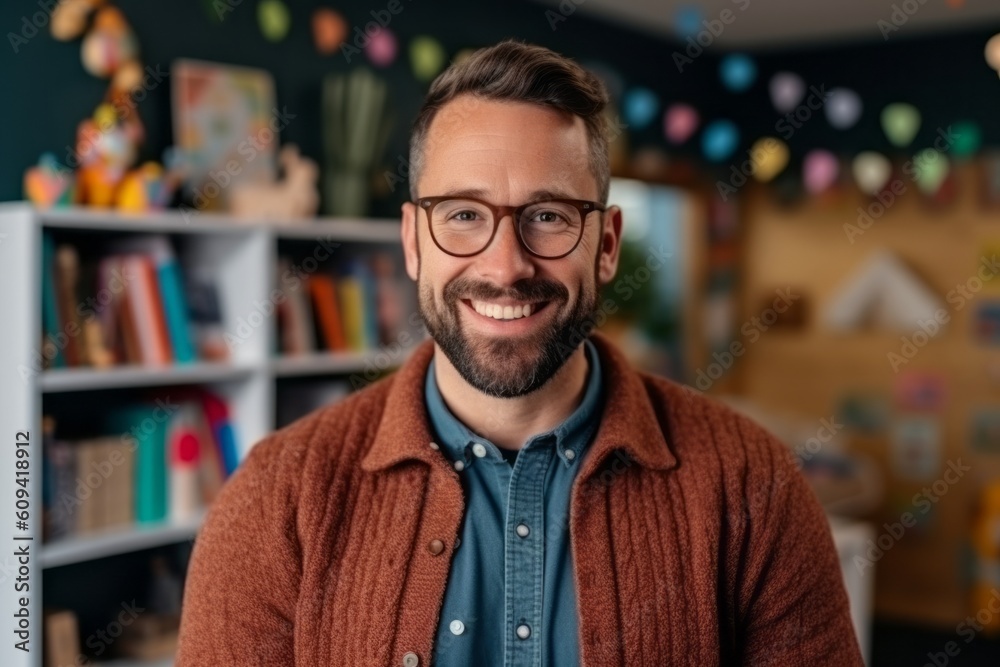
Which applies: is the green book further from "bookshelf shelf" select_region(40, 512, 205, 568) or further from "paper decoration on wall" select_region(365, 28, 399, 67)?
→ "paper decoration on wall" select_region(365, 28, 399, 67)

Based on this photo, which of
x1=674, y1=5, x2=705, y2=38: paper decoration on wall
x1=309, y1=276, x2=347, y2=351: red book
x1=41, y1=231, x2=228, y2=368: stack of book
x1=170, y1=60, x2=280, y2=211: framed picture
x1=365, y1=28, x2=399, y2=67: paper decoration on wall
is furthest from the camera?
x1=674, y1=5, x2=705, y2=38: paper decoration on wall

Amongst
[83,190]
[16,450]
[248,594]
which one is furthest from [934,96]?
[248,594]

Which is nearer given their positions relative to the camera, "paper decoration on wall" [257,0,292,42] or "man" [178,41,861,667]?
"man" [178,41,861,667]

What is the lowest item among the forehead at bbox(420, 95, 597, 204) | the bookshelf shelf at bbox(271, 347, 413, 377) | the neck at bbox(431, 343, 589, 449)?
A: the bookshelf shelf at bbox(271, 347, 413, 377)

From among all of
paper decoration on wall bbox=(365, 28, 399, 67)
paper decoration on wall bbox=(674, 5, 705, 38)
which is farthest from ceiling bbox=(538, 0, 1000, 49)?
paper decoration on wall bbox=(365, 28, 399, 67)

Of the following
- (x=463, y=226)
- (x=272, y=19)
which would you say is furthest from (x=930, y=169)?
(x=463, y=226)

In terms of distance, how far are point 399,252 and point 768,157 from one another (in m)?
2.52

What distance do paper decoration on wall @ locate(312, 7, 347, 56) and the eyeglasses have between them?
2671 millimetres

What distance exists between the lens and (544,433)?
5.13 feet

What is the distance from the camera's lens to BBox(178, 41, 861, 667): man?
4.80 ft

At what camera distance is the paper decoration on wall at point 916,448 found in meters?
5.73

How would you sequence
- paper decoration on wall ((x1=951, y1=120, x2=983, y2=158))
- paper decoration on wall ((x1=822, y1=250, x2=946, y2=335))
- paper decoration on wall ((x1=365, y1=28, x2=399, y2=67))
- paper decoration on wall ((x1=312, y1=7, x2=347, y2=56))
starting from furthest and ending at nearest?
paper decoration on wall ((x1=822, y1=250, x2=946, y2=335)) → paper decoration on wall ((x1=951, y1=120, x2=983, y2=158)) → paper decoration on wall ((x1=365, y1=28, x2=399, y2=67)) → paper decoration on wall ((x1=312, y1=7, x2=347, y2=56))

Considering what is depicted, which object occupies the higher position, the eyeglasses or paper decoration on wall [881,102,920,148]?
paper decoration on wall [881,102,920,148]

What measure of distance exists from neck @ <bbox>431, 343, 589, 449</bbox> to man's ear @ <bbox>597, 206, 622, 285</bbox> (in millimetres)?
119
